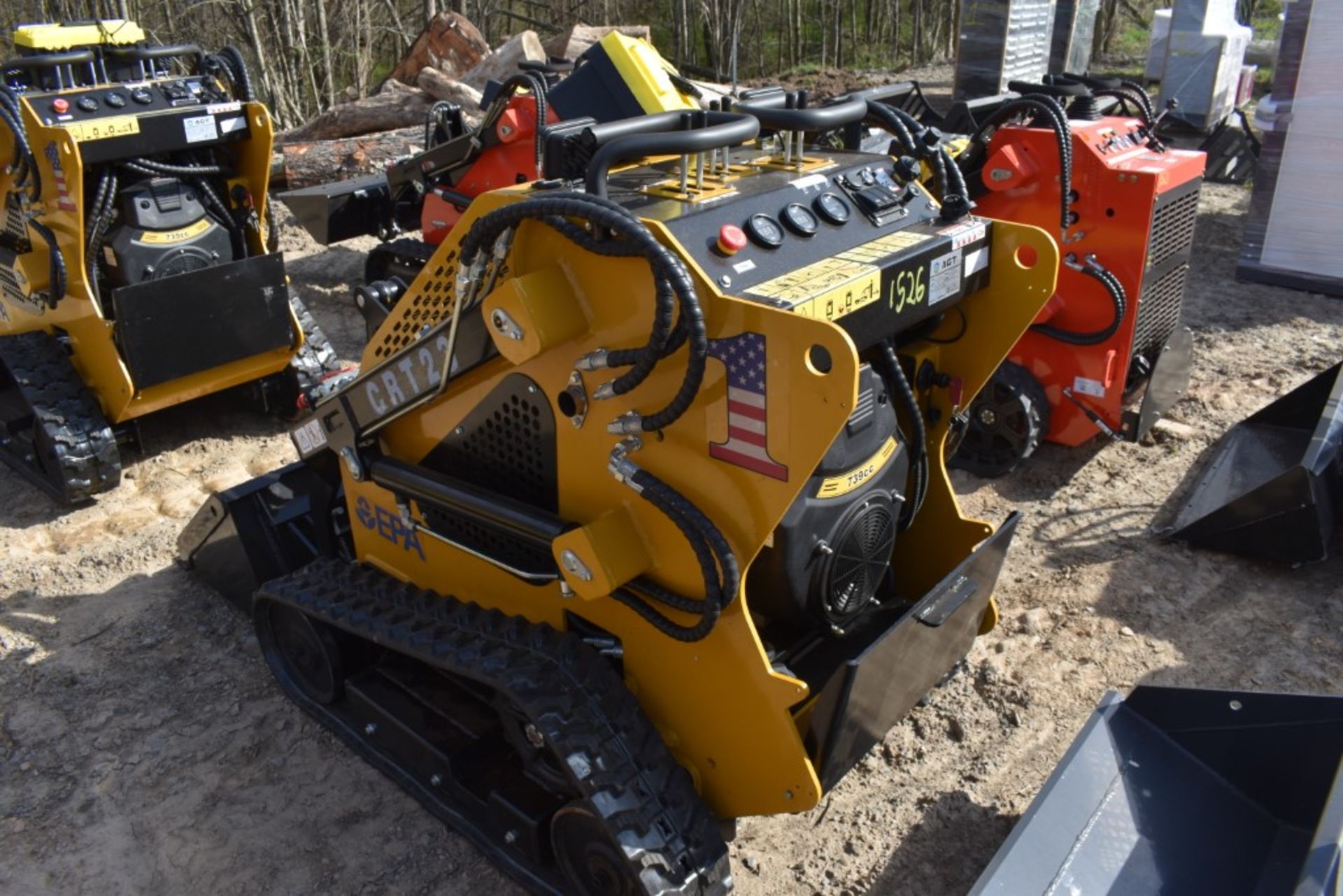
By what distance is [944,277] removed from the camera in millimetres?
2861

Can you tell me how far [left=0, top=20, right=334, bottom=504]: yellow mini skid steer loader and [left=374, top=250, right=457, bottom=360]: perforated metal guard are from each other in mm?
2675

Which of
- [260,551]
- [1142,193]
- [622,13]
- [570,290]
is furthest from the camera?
[622,13]

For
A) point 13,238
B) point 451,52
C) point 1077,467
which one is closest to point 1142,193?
point 1077,467

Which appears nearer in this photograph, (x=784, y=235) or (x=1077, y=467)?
(x=784, y=235)

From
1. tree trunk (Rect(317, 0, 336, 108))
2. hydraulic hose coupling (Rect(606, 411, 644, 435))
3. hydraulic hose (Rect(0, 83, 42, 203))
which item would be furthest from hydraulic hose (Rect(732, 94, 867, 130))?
tree trunk (Rect(317, 0, 336, 108))

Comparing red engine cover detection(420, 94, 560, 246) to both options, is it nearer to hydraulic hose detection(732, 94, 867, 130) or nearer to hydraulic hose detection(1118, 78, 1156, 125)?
hydraulic hose detection(1118, 78, 1156, 125)

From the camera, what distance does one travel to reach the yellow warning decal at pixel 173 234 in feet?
18.1

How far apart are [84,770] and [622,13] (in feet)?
66.3

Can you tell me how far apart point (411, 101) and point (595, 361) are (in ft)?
32.4

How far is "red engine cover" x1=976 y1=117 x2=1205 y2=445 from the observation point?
507 cm

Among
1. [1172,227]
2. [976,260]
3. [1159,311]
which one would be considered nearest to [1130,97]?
[1172,227]

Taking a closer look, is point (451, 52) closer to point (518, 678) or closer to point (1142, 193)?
point (1142, 193)

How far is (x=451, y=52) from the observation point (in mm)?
13062

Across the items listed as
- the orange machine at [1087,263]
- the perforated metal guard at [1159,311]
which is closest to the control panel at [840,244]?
the orange machine at [1087,263]
